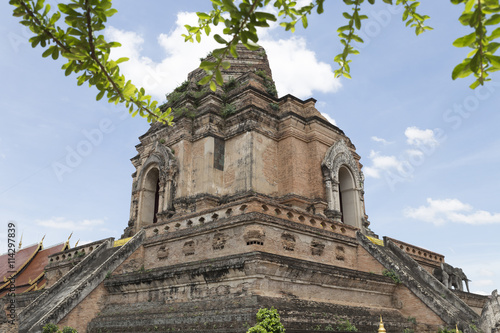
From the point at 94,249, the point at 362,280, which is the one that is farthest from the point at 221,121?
the point at 362,280

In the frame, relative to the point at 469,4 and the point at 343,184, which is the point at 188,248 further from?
the point at 469,4

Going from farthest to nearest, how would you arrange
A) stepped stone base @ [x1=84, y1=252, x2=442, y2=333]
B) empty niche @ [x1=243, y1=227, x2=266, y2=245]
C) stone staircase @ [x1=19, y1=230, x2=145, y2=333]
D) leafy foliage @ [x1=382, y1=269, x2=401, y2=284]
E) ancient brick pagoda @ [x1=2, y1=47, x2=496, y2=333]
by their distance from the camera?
1. leafy foliage @ [x1=382, y1=269, x2=401, y2=284]
2. stone staircase @ [x1=19, y1=230, x2=145, y2=333]
3. empty niche @ [x1=243, y1=227, x2=266, y2=245]
4. ancient brick pagoda @ [x1=2, y1=47, x2=496, y2=333]
5. stepped stone base @ [x1=84, y1=252, x2=442, y2=333]

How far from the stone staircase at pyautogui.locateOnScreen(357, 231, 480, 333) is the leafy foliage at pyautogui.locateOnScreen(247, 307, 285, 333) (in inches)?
220

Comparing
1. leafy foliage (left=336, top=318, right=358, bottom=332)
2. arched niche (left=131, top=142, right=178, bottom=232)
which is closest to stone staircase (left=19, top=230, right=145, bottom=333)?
arched niche (left=131, top=142, right=178, bottom=232)

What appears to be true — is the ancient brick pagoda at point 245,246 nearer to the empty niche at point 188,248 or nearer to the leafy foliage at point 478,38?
the empty niche at point 188,248

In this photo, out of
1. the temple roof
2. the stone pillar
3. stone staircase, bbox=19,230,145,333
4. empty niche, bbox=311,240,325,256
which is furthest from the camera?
the temple roof

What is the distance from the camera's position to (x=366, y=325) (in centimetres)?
1037

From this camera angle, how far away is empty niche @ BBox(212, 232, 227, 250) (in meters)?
11.0

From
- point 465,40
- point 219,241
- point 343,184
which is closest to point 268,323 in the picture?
point 219,241

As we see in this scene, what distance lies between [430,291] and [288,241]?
190 inches

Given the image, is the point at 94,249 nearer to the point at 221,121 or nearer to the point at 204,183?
the point at 204,183

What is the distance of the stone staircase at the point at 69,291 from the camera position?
36.2 ft

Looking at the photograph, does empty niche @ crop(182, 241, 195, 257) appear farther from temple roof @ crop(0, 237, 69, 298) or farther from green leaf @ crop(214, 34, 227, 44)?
temple roof @ crop(0, 237, 69, 298)

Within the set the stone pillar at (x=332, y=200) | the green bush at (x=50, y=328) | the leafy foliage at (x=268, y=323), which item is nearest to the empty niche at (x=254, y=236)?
the leafy foliage at (x=268, y=323)
